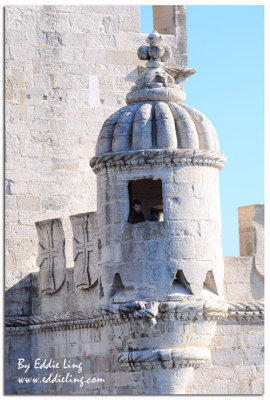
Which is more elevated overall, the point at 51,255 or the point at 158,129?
the point at 158,129

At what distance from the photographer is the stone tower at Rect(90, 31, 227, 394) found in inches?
704

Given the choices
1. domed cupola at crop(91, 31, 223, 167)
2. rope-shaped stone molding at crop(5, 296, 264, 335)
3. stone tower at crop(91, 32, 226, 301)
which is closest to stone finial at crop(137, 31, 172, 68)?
domed cupola at crop(91, 31, 223, 167)

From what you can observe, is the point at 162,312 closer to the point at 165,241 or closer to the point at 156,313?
the point at 156,313

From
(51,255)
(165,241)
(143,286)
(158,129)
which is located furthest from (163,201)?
(51,255)

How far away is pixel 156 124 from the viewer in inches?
720

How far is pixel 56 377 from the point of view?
2050cm

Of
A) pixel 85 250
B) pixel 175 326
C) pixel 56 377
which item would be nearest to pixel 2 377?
pixel 56 377

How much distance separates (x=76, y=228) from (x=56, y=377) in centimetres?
245

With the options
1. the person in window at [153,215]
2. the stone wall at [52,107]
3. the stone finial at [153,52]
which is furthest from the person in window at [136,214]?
the stone wall at [52,107]

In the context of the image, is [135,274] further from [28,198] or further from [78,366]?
[28,198]

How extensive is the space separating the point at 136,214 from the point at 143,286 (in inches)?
54.4

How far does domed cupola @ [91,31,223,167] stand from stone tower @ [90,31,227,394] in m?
0.01

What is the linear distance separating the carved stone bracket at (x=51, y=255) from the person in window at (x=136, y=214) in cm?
192

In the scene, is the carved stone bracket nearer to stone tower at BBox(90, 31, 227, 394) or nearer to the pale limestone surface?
the pale limestone surface
